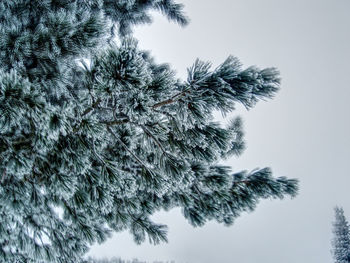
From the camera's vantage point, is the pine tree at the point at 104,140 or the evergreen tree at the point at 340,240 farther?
the evergreen tree at the point at 340,240

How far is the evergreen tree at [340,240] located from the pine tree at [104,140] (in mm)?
22619

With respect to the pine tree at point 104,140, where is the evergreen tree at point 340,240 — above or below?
above

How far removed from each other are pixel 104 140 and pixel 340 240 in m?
24.1

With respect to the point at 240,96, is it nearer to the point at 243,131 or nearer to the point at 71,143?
the point at 71,143

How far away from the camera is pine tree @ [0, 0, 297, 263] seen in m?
1.31

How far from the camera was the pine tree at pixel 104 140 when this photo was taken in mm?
1312

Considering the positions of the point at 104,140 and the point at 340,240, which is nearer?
the point at 104,140

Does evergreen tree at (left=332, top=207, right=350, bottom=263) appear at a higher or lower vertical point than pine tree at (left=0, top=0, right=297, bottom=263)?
higher

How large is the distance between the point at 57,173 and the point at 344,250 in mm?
24386

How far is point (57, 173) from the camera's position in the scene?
1729 mm

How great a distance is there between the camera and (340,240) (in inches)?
785

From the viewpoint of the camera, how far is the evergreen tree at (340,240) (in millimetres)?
19531

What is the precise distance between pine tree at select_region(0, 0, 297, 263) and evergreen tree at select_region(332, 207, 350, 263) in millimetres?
22619

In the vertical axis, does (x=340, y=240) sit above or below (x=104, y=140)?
above
